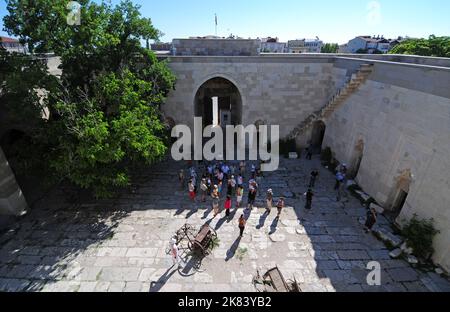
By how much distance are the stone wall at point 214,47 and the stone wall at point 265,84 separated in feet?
9.22

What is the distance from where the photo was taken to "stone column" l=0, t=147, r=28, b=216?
36.6 ft

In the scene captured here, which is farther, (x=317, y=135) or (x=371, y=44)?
(x=371, y=44)

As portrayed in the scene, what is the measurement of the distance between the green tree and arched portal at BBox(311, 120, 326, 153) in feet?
39.8

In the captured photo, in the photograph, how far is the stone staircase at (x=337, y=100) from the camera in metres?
14.0

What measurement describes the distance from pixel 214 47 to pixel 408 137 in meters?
13.9

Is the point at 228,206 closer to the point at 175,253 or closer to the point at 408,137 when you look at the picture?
the point at 175,253

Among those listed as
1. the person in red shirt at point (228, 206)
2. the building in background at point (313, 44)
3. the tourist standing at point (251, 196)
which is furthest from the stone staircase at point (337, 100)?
the building in background at point (313, 44)

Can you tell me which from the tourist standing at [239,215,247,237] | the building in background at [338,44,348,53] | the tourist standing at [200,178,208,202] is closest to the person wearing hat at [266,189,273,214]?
the tourist standing at [239,215,247,237]

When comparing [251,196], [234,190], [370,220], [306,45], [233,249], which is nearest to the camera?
[233,249]

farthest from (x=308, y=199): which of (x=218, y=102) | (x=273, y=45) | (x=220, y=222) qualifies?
(x=273, y=45)

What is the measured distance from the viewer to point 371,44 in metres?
69.8
